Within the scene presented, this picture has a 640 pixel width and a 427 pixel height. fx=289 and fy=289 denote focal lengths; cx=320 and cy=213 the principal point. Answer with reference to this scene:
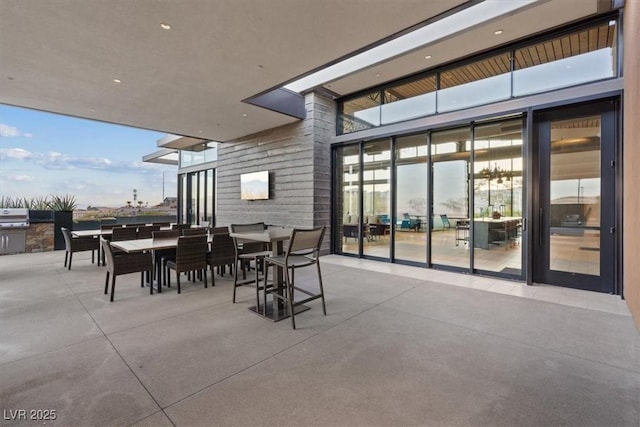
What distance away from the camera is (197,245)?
4.30 meters

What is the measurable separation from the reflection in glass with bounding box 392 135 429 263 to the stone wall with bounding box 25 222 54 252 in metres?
9.12

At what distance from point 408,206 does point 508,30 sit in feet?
10.7

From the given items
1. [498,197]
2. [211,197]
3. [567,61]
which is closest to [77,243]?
[211,197]

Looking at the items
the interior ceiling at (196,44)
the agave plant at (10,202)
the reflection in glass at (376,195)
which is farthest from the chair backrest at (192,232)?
the agave plant at (10,202)

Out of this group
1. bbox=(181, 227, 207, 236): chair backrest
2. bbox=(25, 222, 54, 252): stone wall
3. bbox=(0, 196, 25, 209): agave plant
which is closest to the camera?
bbox=(181, 227, 207, 236): chair backrest

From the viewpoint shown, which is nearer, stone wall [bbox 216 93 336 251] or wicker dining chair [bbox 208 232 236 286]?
wicker dining chair [bbox 208 232 236 286]

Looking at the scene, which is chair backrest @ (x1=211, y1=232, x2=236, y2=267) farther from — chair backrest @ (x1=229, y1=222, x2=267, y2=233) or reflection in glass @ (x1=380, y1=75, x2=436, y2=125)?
reflection in glass @ (x1=380, y1=75, x2=436, y2=125)

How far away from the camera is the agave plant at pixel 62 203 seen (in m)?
8.23

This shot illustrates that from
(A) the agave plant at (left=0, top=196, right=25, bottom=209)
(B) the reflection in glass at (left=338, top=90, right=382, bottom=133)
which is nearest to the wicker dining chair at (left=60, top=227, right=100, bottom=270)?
(A) the agave plant at (left=0, top=196, right=25, bottom=209)

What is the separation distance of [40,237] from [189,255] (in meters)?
6.56

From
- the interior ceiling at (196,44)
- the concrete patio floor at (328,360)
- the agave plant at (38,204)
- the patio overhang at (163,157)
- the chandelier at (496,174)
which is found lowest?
the concrete patio floor at (328,360)

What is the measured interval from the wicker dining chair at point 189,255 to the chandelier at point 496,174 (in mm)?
4786

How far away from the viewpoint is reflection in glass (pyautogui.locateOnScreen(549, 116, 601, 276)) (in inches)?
162

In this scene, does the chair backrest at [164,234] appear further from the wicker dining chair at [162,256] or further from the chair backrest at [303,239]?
the chair backrest at [303,239]
